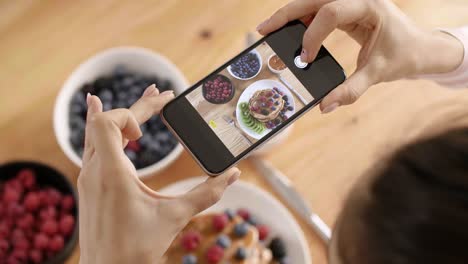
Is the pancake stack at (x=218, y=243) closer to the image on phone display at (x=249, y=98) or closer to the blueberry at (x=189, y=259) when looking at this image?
the blueberry at (x=189, y=259)

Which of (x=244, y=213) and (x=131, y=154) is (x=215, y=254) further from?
(x=131, y=154)

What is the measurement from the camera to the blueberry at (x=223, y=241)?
0.72m

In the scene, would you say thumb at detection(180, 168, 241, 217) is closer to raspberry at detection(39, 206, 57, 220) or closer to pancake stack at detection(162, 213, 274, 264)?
pancake stack at detection(162, 213, 274, 264)

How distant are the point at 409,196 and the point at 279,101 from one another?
0.88 ft

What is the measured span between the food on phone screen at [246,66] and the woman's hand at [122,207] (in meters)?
0.15

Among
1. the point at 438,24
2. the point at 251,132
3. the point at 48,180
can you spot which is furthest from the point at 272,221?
the point at 438,24

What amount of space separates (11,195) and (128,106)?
0.21 m

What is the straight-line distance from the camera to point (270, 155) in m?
0.82

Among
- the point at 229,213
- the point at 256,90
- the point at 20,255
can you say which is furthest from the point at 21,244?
the point at 256,90

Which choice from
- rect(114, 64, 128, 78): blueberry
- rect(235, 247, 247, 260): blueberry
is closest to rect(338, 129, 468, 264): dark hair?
rect(235, 247, 247, 260): blueberry

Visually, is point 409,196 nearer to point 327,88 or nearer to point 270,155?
point 327,88

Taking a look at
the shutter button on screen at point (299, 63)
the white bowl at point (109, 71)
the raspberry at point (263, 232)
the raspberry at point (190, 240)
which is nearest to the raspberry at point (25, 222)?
the white bowl at point (109, 71)

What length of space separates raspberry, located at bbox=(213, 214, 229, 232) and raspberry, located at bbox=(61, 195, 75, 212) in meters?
0.21

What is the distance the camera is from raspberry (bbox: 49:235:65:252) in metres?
0.73
